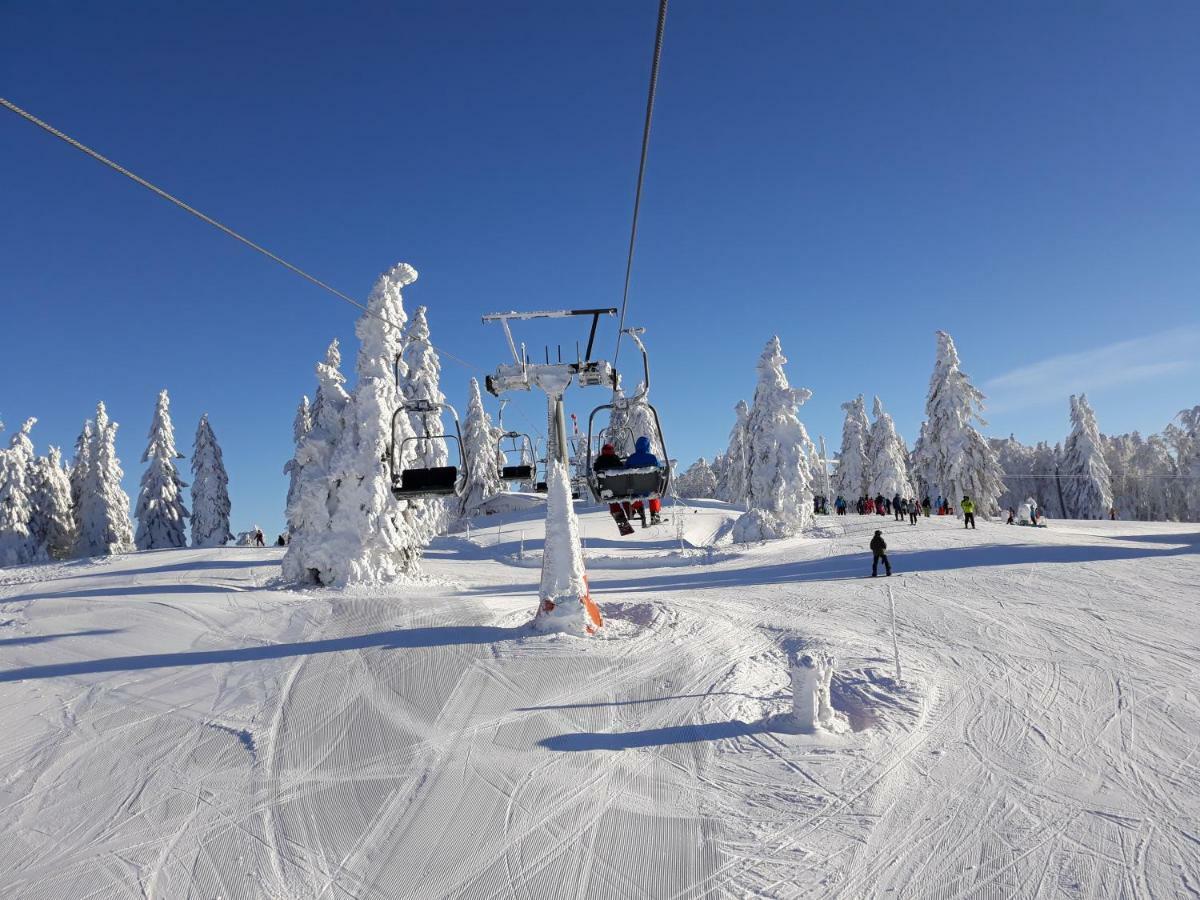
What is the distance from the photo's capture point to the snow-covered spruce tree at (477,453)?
169 feet

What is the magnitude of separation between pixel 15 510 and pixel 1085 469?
77773mm

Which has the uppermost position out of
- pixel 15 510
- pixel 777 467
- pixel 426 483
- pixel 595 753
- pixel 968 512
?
pixel 777 467

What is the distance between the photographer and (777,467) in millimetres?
31453

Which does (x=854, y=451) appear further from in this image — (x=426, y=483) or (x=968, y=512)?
(x=426, y=483)

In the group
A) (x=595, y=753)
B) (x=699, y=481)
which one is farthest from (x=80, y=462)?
(x=699, y=481)

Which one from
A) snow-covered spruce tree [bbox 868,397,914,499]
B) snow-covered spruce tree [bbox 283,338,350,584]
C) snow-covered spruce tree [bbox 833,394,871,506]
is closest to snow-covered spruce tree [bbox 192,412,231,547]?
snow-covered spruce tree [bbox 283,338,350,584]

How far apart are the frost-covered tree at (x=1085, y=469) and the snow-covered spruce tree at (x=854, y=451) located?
1673 centimetres

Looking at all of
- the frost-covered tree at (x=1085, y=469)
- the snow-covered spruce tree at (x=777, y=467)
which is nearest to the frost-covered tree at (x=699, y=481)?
the frost-covered tree at (x=1085, y=469)

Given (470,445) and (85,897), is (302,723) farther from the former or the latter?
(470,445)

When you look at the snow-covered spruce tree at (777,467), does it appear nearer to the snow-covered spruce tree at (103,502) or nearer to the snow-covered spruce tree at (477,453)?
the snow-covered spruce tree at (477,453)

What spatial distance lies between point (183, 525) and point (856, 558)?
40209mm

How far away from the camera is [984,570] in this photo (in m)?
17.7

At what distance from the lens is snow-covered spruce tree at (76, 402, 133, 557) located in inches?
1612

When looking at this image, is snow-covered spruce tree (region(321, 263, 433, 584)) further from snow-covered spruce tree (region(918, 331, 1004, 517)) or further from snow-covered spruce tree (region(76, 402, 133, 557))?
snow-covered spruce tree (region(918, 331, 1004, 517))
